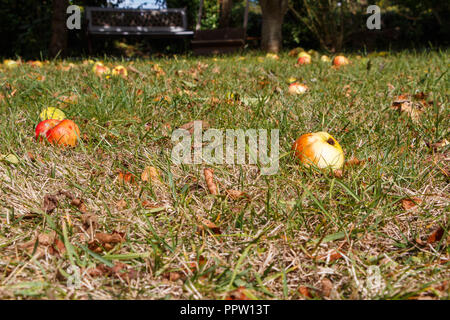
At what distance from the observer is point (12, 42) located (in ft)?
31.3

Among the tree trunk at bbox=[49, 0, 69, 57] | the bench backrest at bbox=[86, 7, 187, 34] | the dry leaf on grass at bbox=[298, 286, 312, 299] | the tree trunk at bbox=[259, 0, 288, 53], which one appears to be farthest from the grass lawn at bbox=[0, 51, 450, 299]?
the bench backrest at bbox=[86, 7, 187, 34]

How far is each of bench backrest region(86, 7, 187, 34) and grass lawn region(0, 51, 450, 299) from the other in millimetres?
8300

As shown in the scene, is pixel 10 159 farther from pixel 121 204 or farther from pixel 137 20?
pixel 137 20

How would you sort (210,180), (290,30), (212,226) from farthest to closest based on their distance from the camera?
(290,30), (210,180), (212,226)

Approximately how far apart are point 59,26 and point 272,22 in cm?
452

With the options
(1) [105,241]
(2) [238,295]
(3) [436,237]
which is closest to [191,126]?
(1) [105,241]

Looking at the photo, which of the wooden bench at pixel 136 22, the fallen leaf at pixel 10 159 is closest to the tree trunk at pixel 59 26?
the wooden bench at pixel 136 22

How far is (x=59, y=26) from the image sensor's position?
7.60m

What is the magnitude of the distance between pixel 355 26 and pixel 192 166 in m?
10.1

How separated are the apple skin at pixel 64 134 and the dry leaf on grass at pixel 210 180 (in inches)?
31.0

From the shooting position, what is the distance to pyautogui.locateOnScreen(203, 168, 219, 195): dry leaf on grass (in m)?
1.68
